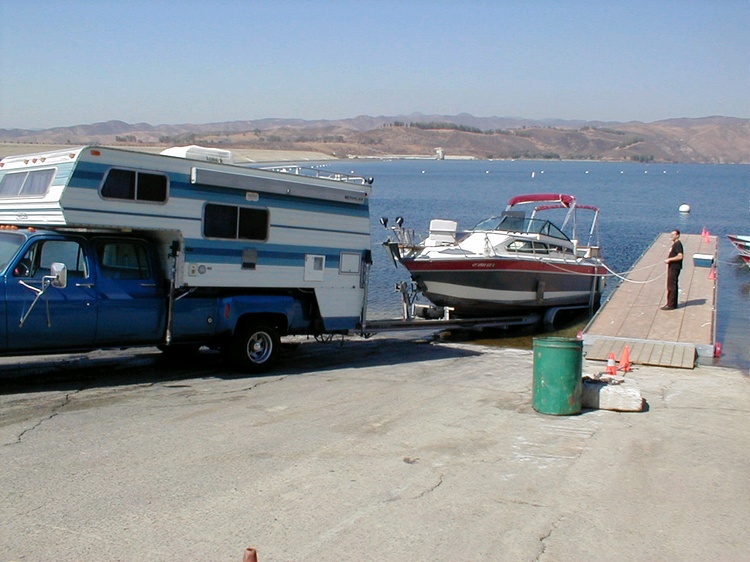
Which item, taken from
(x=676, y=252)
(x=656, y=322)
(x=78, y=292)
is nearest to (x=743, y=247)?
(x=676, y=252)

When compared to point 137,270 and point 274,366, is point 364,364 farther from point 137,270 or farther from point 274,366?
point 137,270

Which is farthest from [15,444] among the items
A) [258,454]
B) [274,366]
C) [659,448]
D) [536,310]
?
[536,310]

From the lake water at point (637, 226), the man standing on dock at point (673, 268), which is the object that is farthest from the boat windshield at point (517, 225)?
the man standing on dock at point (673, 268)

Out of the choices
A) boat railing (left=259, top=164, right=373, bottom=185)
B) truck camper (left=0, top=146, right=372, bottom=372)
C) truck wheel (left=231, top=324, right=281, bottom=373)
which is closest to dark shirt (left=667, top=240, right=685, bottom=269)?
boat railing (left=259, top=164, right=373, bottom=185)

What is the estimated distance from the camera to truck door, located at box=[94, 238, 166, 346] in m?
10.3

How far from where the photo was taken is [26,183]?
10.5 meters

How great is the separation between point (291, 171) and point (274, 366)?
310cm

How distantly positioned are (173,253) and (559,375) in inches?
204

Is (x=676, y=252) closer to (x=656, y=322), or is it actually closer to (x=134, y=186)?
(x=656, y=322)

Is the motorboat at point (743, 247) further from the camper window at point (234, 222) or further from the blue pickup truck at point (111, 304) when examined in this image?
the camper window at point (234, 222)

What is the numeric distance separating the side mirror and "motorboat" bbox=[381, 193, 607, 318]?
8.95m

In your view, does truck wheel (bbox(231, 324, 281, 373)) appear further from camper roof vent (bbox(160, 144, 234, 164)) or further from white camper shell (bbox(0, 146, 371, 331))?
camper roof vent (bbox(160, 144, 234, 164))

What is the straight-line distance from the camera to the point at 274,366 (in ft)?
39.9

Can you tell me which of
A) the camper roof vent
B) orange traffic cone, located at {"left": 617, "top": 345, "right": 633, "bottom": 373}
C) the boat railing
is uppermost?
the camper roof vent
